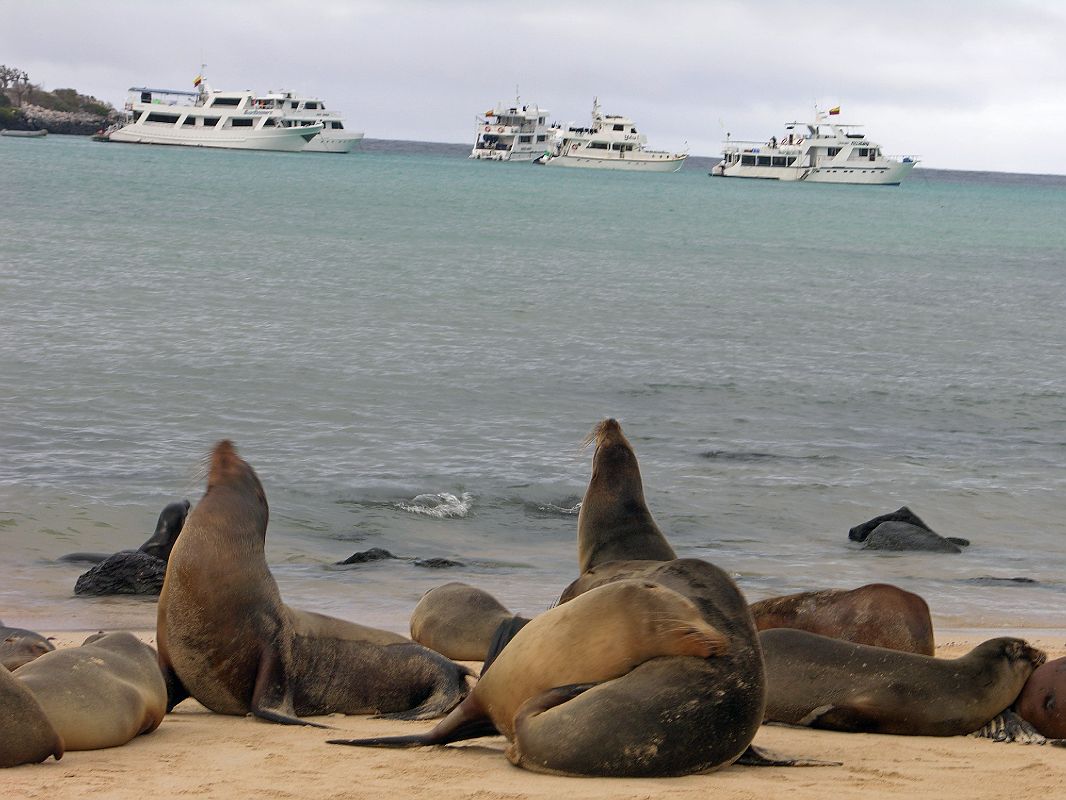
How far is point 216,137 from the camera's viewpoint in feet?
355

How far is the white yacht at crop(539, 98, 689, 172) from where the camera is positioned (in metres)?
126

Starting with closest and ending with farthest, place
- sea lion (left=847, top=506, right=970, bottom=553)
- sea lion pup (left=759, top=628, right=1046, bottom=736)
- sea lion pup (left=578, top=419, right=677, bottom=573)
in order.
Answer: sea lion pup (left=759, top=628, right=1046, bottom=736) < sea lion pup (left=578, top=419, right=677, bottom=573) < sea lion (left=847, top=506, right=970, bottom=553)

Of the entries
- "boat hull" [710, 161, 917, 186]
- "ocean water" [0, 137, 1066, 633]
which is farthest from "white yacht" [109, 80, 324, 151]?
"ocean water" [0, 137, 1066, 633]

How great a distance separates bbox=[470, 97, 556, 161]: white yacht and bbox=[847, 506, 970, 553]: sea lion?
402ft

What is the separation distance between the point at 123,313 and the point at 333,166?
7347cm

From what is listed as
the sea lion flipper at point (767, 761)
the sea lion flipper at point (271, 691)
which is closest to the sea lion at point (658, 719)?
the sea lion flipper at point (767, 761)

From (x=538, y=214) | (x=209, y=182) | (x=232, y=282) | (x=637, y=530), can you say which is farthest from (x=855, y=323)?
(x=209, y=182)

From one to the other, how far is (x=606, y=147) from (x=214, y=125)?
1374 inches

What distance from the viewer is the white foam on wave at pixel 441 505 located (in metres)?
12.1

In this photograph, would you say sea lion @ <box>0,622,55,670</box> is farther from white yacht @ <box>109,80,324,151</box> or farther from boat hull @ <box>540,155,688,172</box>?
boat hull @ <box>540,155,688,172</box>

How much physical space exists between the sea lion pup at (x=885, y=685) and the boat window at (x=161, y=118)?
109633 millimetres

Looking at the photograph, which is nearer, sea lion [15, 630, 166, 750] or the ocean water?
sea lion [15, 630, 166, 750]

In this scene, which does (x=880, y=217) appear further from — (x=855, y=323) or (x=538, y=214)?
(x=855, y=323)

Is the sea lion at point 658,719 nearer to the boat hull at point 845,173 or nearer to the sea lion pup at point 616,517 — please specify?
the sea lion pup at point 616,517
